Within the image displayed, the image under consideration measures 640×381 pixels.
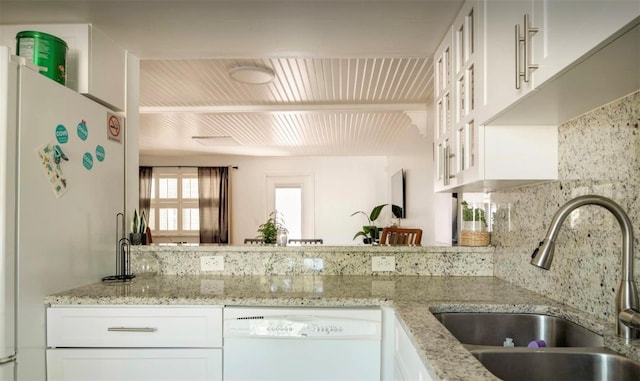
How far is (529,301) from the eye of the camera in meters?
1.47

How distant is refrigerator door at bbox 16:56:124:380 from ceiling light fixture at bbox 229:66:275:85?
126cm

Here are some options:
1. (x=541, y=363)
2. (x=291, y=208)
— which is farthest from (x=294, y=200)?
(x=541, y=363)

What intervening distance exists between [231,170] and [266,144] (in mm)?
1800

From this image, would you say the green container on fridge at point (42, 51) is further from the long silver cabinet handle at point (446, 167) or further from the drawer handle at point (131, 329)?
the long silver cabinet handle at point (446, 167)

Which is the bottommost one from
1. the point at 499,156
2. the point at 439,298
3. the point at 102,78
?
the point at 439,298

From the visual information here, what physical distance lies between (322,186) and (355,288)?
6391mm

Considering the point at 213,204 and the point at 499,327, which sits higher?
the point at 213,204

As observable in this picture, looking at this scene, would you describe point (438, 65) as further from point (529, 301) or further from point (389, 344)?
point (389, 344)

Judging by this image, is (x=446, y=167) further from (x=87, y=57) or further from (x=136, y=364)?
(x=87, y=57)

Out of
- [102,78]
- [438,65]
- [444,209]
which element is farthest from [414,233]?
[102,78]

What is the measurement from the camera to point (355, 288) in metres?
1.73

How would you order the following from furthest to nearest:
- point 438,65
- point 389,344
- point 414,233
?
point 414,233, point 438,65, point 389,344

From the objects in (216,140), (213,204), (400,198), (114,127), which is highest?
(216,140)

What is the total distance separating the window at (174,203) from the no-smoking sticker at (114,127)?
601 centimetres
